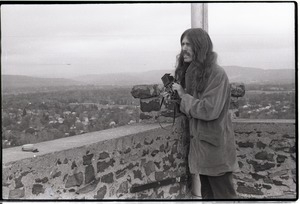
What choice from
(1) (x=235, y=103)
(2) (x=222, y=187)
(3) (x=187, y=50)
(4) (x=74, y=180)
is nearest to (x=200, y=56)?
(3) (x=187, y=50)

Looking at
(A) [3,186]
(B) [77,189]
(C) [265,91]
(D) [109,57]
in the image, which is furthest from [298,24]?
(A) [3,186]

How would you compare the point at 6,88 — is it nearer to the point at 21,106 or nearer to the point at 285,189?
the point at 21,106

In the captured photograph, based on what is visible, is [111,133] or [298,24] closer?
[298,24]

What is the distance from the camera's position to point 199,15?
3146mm

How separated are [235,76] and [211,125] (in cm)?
38

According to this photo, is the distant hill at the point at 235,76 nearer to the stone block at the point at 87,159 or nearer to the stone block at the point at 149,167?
the stone block at the point at 87,159

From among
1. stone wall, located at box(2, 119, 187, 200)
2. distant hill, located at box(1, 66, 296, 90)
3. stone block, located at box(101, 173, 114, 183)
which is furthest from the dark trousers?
stone block, located at box(101, 173, 114, 183)

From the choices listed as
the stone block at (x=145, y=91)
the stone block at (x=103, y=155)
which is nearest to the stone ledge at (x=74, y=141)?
the stone block at (x=103, y=155)

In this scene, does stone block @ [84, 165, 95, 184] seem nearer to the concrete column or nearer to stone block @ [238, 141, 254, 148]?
the concrete column

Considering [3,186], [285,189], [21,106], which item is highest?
[21,106]

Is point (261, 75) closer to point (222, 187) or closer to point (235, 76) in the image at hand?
point (235, 76)

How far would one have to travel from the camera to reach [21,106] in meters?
3.16

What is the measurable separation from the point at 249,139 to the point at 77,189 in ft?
5.34

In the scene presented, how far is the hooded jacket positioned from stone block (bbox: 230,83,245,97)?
0.57ft
